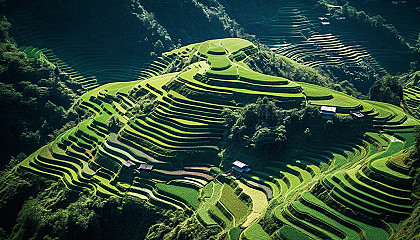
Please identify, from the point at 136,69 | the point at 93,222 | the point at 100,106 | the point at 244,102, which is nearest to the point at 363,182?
the point at 244,102

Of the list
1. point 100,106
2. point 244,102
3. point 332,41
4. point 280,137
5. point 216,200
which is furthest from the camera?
point 332,41

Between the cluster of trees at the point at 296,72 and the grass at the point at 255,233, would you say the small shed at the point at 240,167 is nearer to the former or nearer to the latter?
the grass at the point at 255,233

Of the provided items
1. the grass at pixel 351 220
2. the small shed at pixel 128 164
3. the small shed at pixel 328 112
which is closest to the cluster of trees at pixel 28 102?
the small shed at pixel 128 164

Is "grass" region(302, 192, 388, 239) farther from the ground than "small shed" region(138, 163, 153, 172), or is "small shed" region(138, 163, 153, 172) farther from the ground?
"grass" region(302, 192, 388, 239)

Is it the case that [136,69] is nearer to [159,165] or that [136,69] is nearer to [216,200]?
[159,165]

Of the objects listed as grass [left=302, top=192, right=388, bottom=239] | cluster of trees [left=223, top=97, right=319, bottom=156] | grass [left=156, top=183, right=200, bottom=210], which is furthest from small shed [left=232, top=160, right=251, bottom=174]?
grass [left=302, top=192, right=388, bottom=239]

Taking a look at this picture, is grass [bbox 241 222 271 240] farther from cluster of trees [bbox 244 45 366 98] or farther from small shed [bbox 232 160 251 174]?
cluster of trees [bbox 244 45 366 98]
